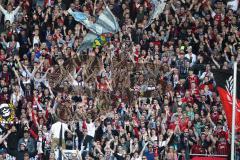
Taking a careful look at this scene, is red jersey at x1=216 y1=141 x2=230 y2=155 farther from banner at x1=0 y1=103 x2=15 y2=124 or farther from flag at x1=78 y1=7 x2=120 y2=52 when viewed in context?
flag at x1=78 y1=7 x2=120 y2=52

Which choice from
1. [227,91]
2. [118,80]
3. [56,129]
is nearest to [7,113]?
[56,129]

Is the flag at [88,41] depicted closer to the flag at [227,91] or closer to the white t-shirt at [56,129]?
the white t-shirt at [56,129]

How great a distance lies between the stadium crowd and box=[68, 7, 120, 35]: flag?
21 centimetres

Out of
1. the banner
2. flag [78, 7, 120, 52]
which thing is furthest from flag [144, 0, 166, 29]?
the banner

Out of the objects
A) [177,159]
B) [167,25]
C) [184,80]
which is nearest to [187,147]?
[177,159]

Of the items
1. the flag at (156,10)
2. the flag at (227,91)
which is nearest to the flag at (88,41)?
the flag at (156,10)

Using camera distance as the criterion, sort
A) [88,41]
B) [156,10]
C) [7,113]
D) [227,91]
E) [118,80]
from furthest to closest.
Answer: [156,10] < [88,41] < [118,80] < [7,113] < [227,91]

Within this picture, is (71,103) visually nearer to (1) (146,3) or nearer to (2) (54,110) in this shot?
(2) (54,110)

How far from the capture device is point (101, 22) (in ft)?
153

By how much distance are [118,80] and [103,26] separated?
3108mm

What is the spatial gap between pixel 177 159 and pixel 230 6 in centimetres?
846

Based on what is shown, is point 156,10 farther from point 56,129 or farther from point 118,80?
point 56,129

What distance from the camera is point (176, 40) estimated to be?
150ft

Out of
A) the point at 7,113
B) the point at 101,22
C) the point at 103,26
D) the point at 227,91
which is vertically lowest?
the point at 7,113
